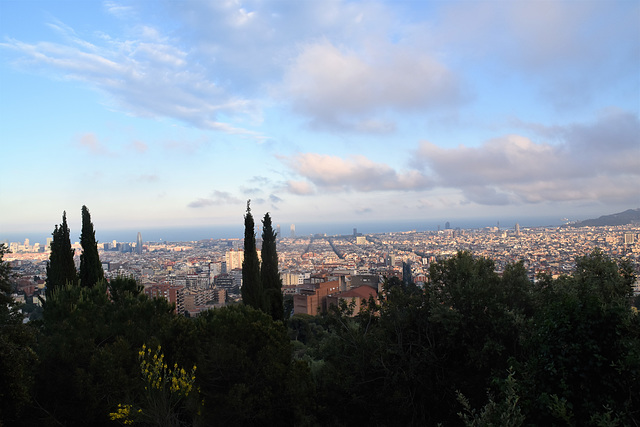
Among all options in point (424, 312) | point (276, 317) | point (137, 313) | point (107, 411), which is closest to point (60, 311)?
point (137, 313)

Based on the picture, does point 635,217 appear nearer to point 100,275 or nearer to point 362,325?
point 362,325

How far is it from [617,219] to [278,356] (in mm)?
73197

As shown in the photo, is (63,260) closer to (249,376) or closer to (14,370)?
(14,370)

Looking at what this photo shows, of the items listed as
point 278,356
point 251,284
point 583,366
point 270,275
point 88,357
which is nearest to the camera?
point 583,366

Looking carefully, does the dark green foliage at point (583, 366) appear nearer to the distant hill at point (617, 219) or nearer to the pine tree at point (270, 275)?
the pine tree at point (270, 275)

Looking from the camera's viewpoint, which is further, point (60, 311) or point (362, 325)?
point (362, 325)

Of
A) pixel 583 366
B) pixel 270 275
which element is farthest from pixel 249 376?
pixel 270 275

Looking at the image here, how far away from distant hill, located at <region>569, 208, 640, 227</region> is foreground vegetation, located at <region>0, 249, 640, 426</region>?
191 feet

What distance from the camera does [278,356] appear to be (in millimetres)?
7273

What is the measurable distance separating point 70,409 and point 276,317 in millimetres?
10223

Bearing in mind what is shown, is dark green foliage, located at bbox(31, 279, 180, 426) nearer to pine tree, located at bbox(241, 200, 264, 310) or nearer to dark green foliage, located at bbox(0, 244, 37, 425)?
dark green foliage, located at bbox(0, 244, 37, 425)

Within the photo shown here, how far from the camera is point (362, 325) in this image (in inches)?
383

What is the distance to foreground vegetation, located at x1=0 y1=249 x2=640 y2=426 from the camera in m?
6.25

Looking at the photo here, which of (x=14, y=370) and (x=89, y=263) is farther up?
(x=89, y=263)
